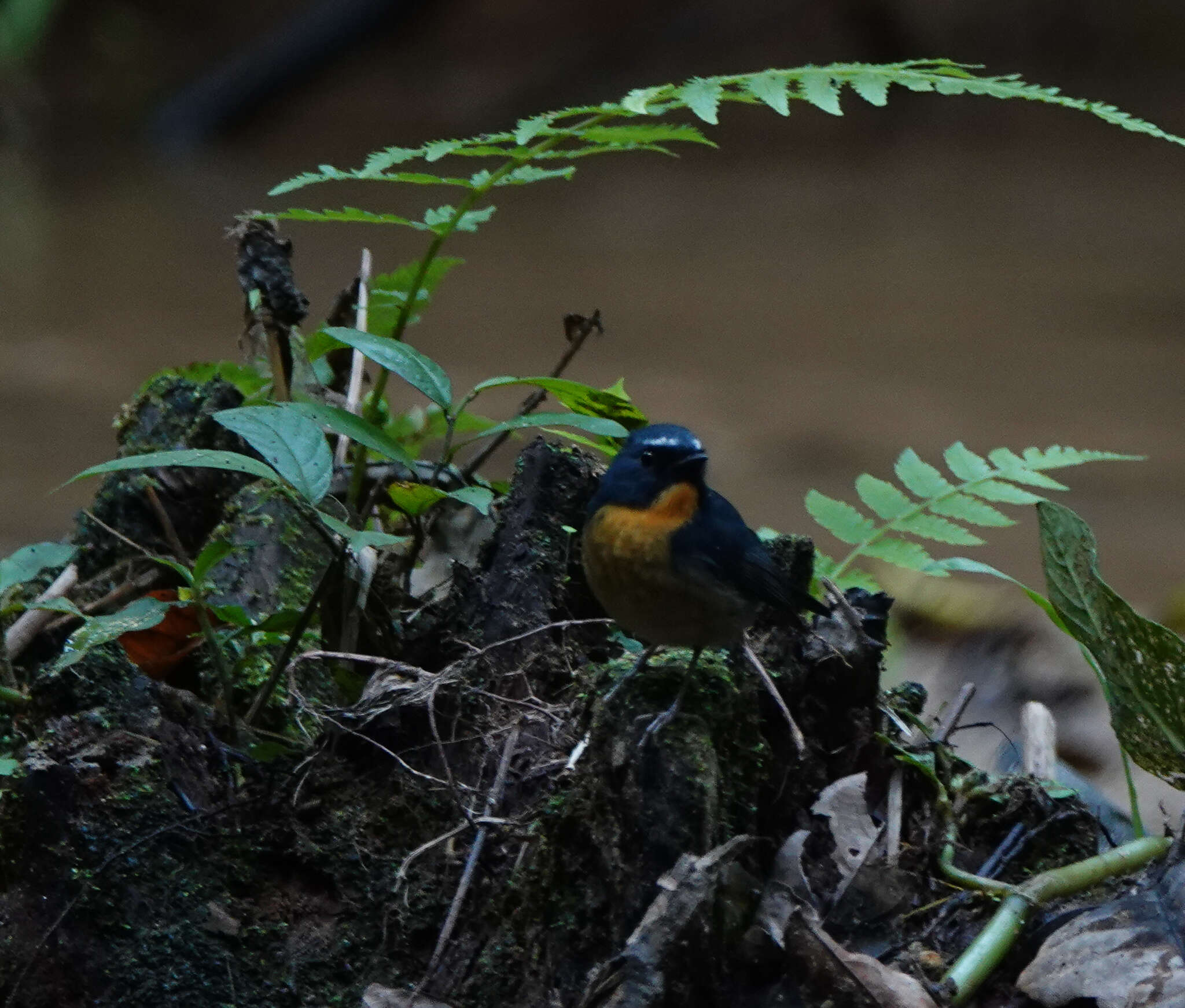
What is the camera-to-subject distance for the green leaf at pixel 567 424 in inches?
60.3

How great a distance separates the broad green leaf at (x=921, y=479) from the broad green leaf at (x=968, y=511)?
2 centimetres

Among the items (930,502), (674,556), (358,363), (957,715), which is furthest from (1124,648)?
(358,363)

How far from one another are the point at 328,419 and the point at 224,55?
33.0 feet

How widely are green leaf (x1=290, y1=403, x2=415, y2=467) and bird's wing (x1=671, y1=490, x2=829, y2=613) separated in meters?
0.31

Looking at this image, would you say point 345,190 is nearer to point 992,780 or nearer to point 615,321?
point 615,321

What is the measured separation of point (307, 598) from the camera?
6.09 feet

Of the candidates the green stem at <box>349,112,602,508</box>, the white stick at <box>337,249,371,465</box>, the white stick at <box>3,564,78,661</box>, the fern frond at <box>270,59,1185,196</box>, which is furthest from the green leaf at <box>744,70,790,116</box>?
the white stick at <box>3,564,78,661</box>

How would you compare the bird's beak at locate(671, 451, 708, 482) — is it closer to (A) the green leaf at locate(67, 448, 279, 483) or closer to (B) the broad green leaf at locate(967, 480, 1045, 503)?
(A) the green leaf at locate(67, 448, 279, 483)

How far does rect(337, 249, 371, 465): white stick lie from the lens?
206cm

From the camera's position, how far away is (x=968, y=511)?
76.2 inches

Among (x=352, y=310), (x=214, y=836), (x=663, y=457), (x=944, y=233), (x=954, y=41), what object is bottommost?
(x=214, y=836)

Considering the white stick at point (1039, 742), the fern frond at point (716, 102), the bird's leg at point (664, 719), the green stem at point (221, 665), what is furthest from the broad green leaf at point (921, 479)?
the green stem at point (221, 665)

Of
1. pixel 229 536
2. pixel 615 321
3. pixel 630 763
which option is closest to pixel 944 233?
pixel 615 321

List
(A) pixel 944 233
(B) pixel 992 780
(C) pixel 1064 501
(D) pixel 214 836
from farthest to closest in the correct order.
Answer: (A) pixel 944 233, (C) pixel 1064 501, (B) pixel 992 780, (D) pixel 214 836
